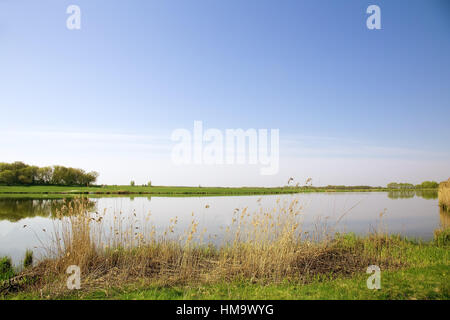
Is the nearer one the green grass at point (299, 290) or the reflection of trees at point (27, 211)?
the green grass at point (299, 290)

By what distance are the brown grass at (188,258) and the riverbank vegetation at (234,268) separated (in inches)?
0.9

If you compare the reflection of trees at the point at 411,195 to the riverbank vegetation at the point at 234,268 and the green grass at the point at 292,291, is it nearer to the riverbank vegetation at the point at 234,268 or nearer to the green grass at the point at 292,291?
the riverbank vegetation at the point at 234,268

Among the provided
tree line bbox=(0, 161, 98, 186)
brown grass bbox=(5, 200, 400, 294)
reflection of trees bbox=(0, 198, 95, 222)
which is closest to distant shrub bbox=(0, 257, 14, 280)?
brown grass bbox=(5, 200, 400, 294)

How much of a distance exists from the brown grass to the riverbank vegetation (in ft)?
0.08

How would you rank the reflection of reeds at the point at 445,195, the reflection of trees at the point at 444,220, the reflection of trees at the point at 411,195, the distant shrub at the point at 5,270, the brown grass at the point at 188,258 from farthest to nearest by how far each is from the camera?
the reflection of trees at the point at 411,195
the reflection of reeds at the point at 445,195
the reflection of trees at the point at 444,220
the distant shrub at the point at 5,270
the brown grass at the point at 188,258

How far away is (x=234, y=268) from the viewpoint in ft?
20.9

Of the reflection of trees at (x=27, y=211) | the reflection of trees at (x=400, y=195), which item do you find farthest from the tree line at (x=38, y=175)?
the reflection of trees at (x=400, y=195)

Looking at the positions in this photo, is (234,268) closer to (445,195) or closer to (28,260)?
(28,260)

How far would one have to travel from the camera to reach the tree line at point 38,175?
53.5 m

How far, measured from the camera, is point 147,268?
22.3 ft
